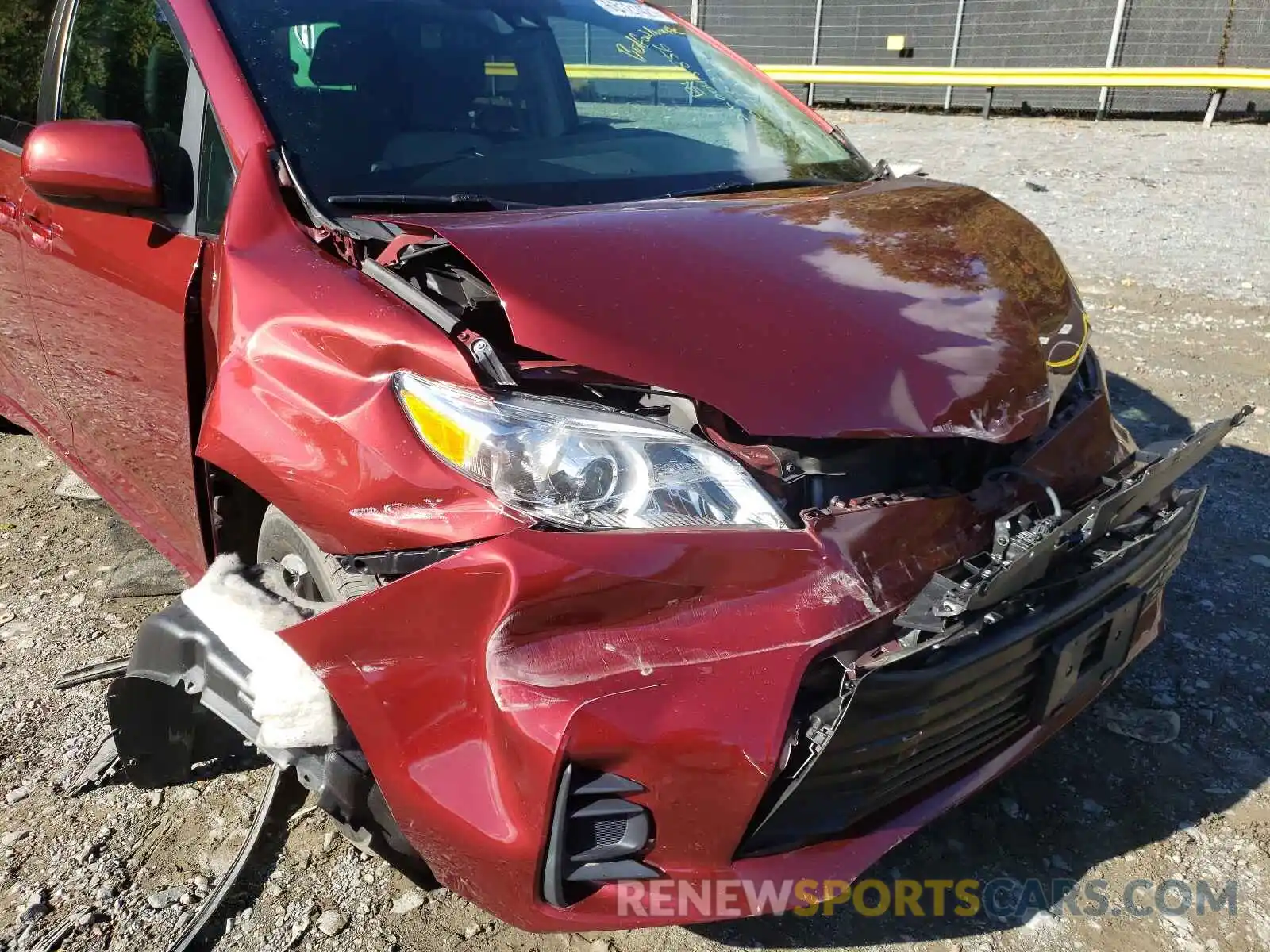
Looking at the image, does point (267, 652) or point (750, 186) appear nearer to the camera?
point (267, 652)

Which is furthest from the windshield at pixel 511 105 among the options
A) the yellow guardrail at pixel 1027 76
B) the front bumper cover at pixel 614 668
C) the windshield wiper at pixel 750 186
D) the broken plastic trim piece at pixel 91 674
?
the yellow guardrail at pixel 1027 76

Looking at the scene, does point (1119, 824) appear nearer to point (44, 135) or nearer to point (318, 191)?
point (318, 191)

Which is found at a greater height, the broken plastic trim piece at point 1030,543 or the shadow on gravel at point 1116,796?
the broken plastic trim piece at point 1030,543

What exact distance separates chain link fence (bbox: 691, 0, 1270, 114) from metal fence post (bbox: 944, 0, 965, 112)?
0.04 ft

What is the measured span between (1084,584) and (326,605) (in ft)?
4.43

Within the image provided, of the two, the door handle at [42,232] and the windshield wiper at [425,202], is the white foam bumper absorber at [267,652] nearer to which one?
the windshield wiper at [425,202]

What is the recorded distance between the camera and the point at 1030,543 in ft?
5.28

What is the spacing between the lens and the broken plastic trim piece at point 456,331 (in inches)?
62.4

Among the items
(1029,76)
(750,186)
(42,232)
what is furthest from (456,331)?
(1029,76)

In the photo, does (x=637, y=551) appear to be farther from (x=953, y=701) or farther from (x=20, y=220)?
(x=20, y=220)

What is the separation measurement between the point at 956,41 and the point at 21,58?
12.3 m

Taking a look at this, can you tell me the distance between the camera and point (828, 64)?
46.3ft

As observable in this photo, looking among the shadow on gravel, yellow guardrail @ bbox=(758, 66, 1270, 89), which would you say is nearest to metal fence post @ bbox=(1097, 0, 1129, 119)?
yellow guardrail @ bbox=(758, 66, 1270, 89)

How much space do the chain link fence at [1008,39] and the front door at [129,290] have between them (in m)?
11.2
